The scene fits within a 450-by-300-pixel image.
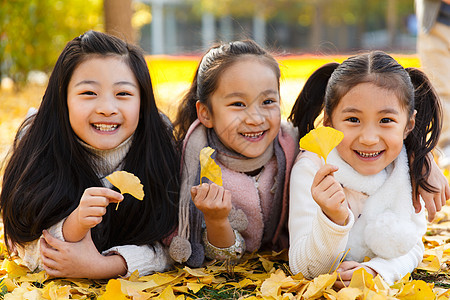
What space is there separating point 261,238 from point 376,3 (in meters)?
30.2

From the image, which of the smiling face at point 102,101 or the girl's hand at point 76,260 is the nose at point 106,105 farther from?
the girl's hand at point 76,260

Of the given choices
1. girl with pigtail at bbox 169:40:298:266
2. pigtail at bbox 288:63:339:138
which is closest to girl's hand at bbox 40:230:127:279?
girl with pigtail at bbox 169:40:298:266

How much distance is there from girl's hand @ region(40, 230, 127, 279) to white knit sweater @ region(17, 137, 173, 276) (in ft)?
0.13

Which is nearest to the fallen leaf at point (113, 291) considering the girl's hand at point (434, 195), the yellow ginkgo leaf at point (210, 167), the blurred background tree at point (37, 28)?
the yellow ginkgo leaf at point (210, 167)

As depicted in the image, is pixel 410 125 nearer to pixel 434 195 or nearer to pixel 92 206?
pixel 434 195

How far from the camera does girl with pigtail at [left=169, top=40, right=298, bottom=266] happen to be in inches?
90.4

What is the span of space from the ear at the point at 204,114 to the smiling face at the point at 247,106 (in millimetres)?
53

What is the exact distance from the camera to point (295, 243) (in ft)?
6.93

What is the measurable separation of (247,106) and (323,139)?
524mm

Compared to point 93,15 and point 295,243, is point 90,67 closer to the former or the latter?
point 295,243

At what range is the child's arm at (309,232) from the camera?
1.93m

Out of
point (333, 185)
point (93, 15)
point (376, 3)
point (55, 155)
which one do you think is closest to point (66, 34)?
point (93, 15)

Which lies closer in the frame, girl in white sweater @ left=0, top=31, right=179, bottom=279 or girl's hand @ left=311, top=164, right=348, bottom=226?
girl's hand @ left=311, top=164, right=348, bottom=226

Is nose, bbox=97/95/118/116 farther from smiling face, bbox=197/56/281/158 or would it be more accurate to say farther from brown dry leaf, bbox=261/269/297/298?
brown dry leaf, bbox=261/269/297/298
